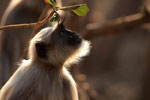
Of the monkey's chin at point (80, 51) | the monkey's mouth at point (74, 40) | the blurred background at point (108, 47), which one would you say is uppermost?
the monkey's mouth at point (74, 40)

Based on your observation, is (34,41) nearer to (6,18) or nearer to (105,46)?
(6,18)

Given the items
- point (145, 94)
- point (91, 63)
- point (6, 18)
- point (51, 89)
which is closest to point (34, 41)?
point (51, 89)

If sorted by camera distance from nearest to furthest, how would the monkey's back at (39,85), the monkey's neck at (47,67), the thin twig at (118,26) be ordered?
the monkey's back at (39,85)
the monkey's neck at (47,67)
the thin twig at (118,26)

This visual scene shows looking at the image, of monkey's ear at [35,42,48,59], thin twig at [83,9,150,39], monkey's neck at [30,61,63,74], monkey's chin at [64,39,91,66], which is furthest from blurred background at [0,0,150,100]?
monkey's ear at [35,42,48,59]

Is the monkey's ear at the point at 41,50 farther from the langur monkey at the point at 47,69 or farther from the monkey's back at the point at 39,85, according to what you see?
the monkey's back at the point at 39,85

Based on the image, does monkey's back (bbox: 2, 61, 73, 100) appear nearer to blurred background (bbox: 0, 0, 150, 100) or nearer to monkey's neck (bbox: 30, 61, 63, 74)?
monkey's neck (bbox: 30, 61, 63, 74)

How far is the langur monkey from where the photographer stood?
3.28 meters

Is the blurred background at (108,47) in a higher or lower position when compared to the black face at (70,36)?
lower

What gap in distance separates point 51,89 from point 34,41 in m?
0.44

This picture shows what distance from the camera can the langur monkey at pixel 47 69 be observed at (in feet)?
10.7

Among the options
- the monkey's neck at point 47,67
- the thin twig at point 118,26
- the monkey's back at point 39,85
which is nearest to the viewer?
the monkey's back at point 39,85

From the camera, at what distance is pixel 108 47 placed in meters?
13.5

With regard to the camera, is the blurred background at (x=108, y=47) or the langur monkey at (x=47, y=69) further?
the blurred background at (x=108, y=47)

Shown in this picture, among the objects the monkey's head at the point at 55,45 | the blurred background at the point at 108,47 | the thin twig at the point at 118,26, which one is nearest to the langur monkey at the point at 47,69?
the monkey's head at the point at 55,45
